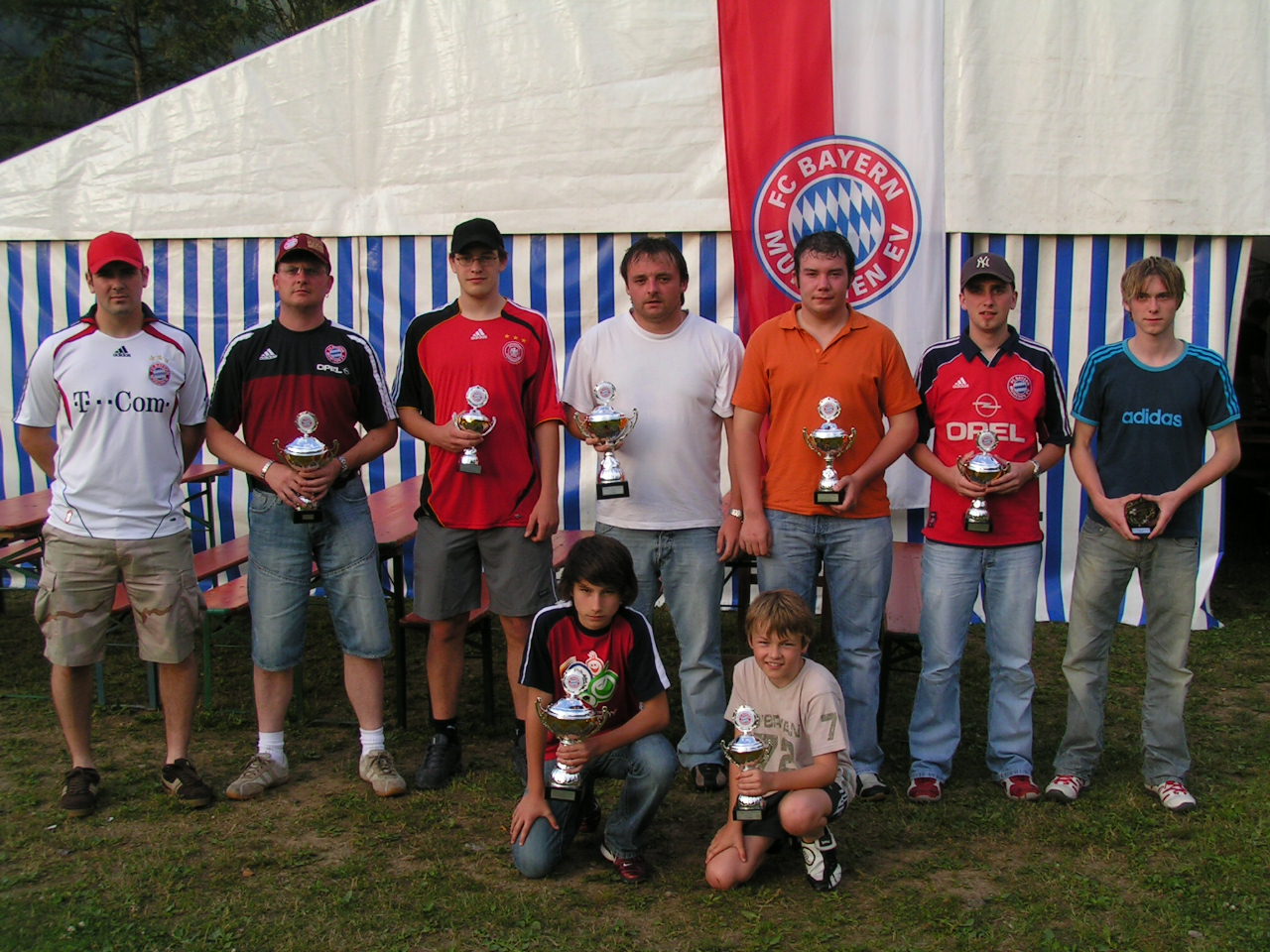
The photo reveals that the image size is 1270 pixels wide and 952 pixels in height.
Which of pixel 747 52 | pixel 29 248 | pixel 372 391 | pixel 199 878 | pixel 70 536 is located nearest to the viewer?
pixel 199 878

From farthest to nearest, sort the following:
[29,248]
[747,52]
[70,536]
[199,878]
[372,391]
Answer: [29,248]
[747,52]
[372,391]
[70,536]
[199,878]

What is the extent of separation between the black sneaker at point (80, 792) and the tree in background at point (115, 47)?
47.7ft

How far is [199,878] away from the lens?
363cm

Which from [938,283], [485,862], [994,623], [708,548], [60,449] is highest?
[938,283]

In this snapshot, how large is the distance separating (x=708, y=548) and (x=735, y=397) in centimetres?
55

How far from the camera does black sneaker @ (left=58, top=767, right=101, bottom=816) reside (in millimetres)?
4137

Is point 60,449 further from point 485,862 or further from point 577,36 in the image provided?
point 577,36

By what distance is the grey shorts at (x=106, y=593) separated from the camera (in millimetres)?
4066

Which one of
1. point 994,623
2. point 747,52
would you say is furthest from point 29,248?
point 994,623

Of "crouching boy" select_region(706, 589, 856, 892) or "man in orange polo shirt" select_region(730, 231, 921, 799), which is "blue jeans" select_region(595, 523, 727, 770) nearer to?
"man in orange polo shirt" select_region(730, 231, 921, 799)

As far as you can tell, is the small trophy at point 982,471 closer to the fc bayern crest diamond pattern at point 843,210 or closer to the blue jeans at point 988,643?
the blue jeans at point 988,643

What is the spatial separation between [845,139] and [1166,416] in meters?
2.84

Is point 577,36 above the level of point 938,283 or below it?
above

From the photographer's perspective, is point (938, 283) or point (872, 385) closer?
point (872, 385)
